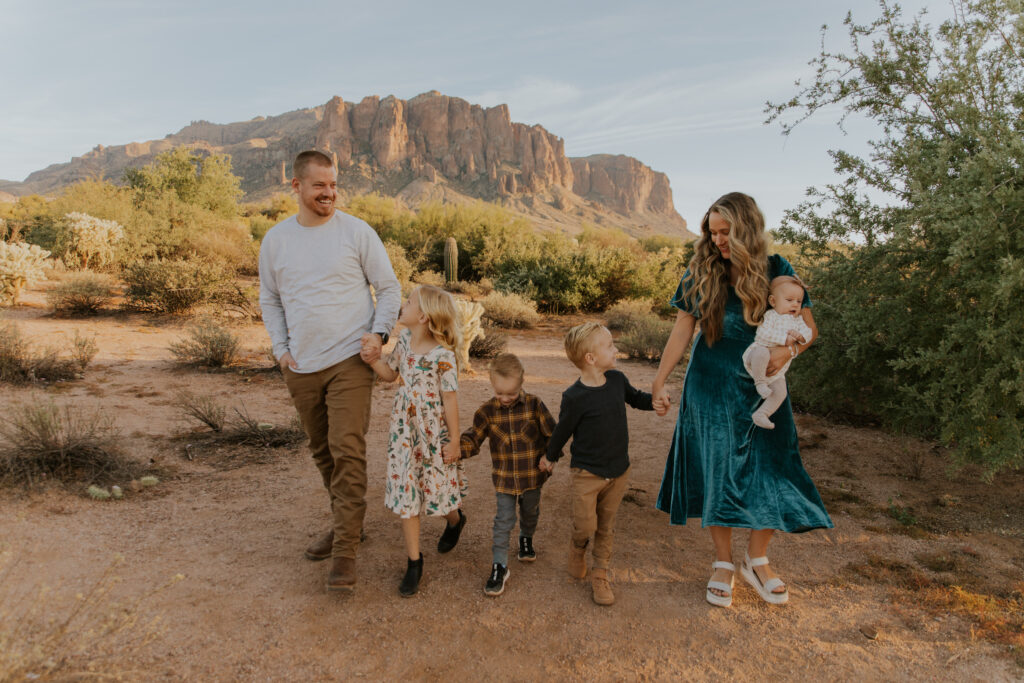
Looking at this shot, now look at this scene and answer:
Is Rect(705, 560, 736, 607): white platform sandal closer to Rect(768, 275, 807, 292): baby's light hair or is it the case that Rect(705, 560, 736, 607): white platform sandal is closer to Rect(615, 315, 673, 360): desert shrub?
Rect(768, 275, 807, 292): baby's light hair

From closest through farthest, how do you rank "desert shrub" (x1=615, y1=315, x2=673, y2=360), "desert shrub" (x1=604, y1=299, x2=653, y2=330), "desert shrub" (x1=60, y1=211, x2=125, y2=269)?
"desert shrub" (x1=615, y1=315, x2=673, y2=360) → "desert shrub" (x1=604, y1=299, x2=653, y2=330) → "desert shrub" (x1=60, y1=211, x2=125, y2=269)

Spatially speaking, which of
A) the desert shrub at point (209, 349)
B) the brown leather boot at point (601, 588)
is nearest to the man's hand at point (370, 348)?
the brown leather boot at point (601, 588)

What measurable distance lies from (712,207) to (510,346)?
879 centimetres

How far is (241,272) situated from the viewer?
18719 mm

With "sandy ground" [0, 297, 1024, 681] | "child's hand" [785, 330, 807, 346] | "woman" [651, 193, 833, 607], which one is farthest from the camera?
"woman" [651, 193, 833, 607]

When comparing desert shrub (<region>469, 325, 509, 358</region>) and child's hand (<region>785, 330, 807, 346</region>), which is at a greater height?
child's hand (<region>785, 330, 807, 346</region>)

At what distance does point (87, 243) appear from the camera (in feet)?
53.2

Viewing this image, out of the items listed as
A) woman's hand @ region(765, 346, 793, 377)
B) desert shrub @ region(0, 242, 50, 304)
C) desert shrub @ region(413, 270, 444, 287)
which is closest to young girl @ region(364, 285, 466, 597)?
woman's hand @ region(765, 346, 793, 377)

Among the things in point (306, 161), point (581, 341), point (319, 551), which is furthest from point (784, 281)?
point (319, 551)

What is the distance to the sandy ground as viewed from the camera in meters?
2.60

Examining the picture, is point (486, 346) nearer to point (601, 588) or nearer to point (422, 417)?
point (422, 417)

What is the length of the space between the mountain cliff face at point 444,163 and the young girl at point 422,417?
76856 mm

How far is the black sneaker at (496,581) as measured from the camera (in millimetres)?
3154

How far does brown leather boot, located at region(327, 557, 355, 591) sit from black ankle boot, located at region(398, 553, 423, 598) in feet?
0.86
